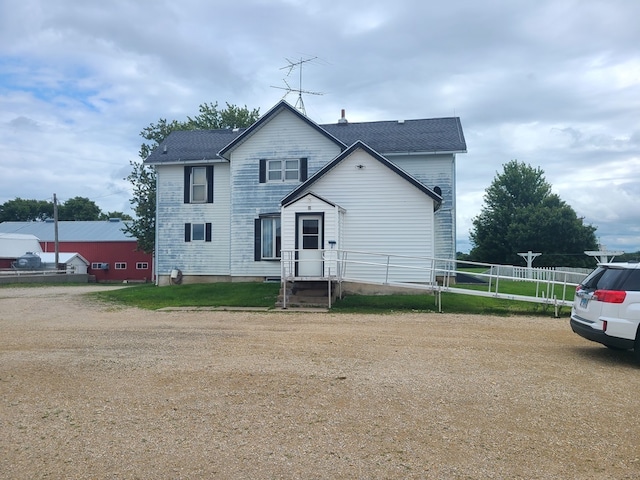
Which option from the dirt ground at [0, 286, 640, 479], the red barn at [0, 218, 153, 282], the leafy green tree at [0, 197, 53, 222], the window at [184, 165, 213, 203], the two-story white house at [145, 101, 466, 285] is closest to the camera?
the dirt ground at [0, 286, 640, 479]

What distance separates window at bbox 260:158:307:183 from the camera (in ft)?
74.1

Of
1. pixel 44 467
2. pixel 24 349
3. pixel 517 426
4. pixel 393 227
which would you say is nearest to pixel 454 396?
pixel 517 426

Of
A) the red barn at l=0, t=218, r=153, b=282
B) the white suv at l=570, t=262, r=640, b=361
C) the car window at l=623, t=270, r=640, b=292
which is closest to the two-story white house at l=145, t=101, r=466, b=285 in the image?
the white suv at l=570, t=262, r=640, b=361

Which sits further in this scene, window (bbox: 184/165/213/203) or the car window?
window (bbox: 184/165/213/203)

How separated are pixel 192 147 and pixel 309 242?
901 centimetres

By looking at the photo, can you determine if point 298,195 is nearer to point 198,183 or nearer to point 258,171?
point 258,171

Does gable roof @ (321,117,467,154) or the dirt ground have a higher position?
gable roof @ (321,117,467,154)

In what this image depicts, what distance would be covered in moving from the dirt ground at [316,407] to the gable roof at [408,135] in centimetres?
1234

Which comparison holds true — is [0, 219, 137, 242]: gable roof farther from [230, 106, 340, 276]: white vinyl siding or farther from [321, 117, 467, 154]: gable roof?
[321, 117, 467, 154]: gable roof

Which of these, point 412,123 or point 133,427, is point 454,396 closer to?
point 133,427

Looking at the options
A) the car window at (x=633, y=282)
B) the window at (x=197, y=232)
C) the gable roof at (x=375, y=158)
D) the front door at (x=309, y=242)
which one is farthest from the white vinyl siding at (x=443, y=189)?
the car window at (x=633, y=282)

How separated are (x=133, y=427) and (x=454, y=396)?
12.0ft

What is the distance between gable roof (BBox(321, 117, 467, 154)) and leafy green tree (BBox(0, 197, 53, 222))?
71764 mm

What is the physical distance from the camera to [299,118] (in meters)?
22.2
